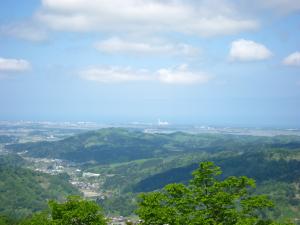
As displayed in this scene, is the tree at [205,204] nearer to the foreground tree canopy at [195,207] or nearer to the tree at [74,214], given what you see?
the foreground tree canopy at [195,207]

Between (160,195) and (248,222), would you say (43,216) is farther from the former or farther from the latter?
(248,222)

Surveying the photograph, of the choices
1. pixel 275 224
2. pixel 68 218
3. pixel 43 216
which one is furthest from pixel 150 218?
pixel 43 216

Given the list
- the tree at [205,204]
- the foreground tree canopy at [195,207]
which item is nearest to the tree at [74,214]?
the foreground tree canopy at [195,207]

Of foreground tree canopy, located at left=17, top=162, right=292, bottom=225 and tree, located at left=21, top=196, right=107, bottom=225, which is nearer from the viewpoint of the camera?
foreground tree canopy, located at left=17, top=162, right=292, bottom=225

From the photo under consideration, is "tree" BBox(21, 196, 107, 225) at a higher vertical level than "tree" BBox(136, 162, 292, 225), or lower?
lower

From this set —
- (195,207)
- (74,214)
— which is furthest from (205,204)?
(74,214)

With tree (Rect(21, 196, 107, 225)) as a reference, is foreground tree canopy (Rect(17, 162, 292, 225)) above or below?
above

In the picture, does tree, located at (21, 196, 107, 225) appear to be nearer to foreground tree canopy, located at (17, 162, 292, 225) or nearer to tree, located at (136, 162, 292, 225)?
foreground tree canopy, located at (17, 162, 292, 225)

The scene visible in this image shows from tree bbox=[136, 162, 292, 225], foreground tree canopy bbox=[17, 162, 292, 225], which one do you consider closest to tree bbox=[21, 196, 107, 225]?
foreground tree canopy bbox=[17, 162, 292, 225]
